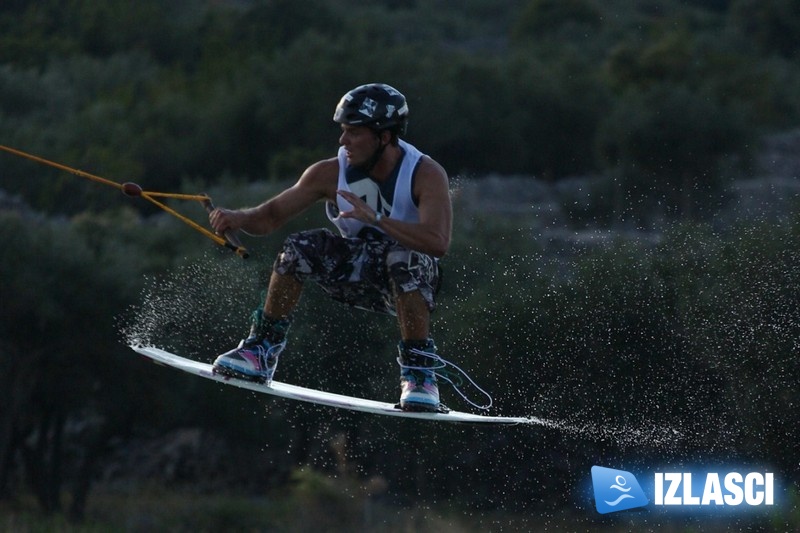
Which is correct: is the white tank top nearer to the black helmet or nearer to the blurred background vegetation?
the black helmet

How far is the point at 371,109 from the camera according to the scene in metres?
8.13

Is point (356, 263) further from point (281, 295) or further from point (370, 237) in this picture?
point (281, 295)

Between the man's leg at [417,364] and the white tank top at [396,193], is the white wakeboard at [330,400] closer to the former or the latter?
the man's leg at [417,364]

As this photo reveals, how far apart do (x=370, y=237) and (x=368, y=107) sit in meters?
0.74

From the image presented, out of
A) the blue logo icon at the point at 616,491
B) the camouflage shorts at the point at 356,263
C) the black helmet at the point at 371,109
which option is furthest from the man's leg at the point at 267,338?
the blue logo icon at the point at 616,491

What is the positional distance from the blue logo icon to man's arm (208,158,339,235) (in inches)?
216

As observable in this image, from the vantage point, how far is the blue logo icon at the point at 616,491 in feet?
43.0

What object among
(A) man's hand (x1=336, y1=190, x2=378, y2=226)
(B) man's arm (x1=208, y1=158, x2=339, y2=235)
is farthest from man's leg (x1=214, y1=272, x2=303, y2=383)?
(A) man's hand (x1=336, y1=190, x2=378, y2=226)

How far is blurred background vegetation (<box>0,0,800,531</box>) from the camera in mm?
13117

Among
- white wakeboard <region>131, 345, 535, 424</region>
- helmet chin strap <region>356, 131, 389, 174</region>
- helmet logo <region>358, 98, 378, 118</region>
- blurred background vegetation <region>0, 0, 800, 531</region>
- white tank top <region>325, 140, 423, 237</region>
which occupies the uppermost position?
blurred background vegetation <region>0, 0, 800, 531</region>

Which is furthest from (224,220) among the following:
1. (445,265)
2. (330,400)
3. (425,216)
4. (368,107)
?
(445,265)

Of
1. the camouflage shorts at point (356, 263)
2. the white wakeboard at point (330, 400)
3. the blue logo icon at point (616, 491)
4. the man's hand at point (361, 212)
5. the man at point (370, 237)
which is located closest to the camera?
the man's hand at point (361, 212)

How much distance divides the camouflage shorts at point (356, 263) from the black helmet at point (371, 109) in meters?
0.63

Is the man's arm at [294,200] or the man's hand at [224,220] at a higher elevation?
the man's arm at [294,200]
